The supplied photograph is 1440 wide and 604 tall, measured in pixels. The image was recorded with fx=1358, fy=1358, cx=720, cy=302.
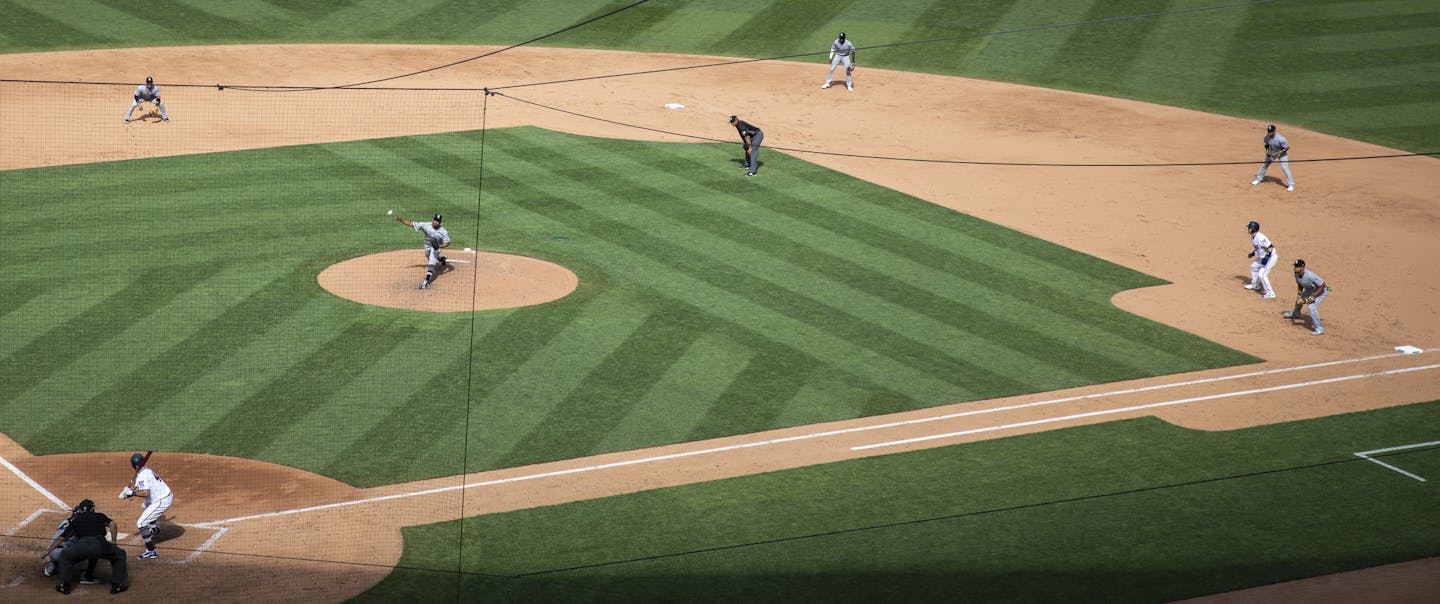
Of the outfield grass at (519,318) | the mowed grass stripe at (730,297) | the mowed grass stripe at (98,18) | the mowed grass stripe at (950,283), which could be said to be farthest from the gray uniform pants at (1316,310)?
the mowed grass stripe at (98,18)

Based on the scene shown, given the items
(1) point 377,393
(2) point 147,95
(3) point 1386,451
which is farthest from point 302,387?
(2) point 147,95

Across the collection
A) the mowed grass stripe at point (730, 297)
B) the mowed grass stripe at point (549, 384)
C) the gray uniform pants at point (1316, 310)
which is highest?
the gray uniform pants at point (1316, 310)

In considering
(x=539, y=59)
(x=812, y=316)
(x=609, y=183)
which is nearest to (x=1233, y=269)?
(x=812, y=316)

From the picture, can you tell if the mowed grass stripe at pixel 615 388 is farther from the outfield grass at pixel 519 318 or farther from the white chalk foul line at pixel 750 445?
the white chalk foul line at pixel 750 445

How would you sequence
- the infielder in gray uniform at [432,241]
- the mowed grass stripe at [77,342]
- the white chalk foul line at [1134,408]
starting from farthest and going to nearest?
the infielder in gray uniform at [432,241], the mowed grass stripe at [77,342], the white chalk foul line at [1134,408]

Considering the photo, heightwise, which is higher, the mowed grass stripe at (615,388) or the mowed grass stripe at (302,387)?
the mowed grass stripe at (615,388)

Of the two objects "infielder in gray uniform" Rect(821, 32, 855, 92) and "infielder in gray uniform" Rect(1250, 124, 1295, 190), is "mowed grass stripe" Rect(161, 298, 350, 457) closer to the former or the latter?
"infielder in gray uniform" Rect(821, 32, 855, 92)

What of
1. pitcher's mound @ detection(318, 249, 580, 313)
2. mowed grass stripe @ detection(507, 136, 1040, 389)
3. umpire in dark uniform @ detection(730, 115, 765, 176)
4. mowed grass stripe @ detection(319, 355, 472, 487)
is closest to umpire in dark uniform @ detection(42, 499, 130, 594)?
mowed grass stripe @ detection(319, 355, 472, 487)

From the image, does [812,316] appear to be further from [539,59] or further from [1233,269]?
[539,59]
